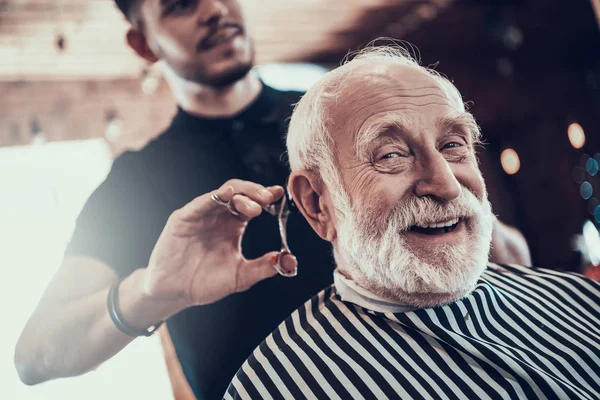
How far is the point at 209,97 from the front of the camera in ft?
4.95

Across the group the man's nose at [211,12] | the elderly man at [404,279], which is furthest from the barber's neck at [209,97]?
the elderly man at [404,279]

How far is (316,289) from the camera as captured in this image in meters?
1.56

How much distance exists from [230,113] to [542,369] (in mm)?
1054

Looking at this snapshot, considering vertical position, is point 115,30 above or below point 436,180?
below

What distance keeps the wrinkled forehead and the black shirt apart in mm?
365

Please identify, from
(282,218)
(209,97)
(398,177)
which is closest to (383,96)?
(398,177)

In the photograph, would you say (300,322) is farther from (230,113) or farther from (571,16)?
(571,16)

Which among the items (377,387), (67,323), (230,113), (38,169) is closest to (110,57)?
(38,169)

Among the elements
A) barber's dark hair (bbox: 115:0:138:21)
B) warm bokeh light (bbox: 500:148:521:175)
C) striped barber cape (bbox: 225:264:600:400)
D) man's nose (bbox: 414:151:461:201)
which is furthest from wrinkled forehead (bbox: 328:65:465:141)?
warm bokeh light (bbox: 500:148:521:175)

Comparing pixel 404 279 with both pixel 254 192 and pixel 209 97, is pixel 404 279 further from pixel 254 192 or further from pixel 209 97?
pixel 209 97

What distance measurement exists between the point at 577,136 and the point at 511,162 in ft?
2.50

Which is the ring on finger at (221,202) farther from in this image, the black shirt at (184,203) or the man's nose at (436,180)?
the man's nose at (436,180)

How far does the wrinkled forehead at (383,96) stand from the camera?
1.21m

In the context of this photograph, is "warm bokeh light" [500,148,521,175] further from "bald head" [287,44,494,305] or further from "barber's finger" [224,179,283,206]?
"barber's finger" [224,179,283,206]
